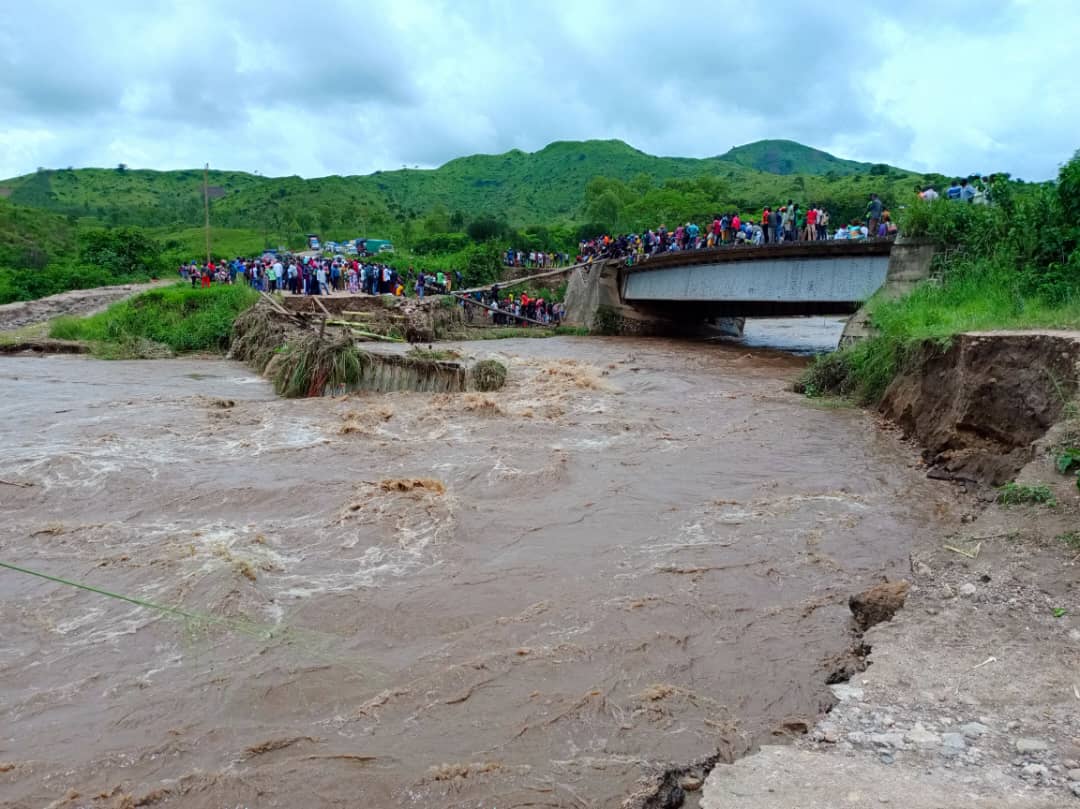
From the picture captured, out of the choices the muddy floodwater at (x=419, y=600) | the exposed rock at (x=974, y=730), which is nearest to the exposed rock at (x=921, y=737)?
the exposed rock at (x=974, y=730)

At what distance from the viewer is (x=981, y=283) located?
658 inches

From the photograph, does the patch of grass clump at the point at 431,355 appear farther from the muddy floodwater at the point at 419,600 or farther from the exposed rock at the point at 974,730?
the exposed rock at the point at 974,730

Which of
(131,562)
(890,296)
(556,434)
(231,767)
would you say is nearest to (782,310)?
(890,296)

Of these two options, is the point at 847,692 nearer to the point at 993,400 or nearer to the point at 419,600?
the point at 419,600

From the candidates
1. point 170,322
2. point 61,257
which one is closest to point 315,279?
point 170,322


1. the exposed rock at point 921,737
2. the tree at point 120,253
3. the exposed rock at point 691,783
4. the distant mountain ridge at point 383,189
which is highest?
the distant mountain ridge at point 383,189

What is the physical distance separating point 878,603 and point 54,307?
37.7 m

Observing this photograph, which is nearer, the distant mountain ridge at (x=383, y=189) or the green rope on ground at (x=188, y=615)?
the green rope on ground at (x=188, y=615)

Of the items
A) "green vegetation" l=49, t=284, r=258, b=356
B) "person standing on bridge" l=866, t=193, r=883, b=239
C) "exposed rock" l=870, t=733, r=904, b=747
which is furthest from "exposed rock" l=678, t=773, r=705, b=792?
"green vegetation" l=49, t=284, r=258, b=356

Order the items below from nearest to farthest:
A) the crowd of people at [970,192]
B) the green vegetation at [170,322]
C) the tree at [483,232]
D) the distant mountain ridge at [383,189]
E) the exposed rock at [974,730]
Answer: the exposed rock at [974,730]
the crowd of people at [970,192]
the green vegetation at [170,322]
the tree at [483,232]
the distant mountain ridge at [383,189]

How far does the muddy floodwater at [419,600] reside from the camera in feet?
15.8

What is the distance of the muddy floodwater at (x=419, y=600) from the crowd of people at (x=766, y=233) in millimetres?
13160

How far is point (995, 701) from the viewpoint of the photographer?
179 inches

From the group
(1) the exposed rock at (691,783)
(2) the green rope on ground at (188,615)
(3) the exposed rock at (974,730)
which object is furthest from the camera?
(2) the green rope on ground at (188,615)
